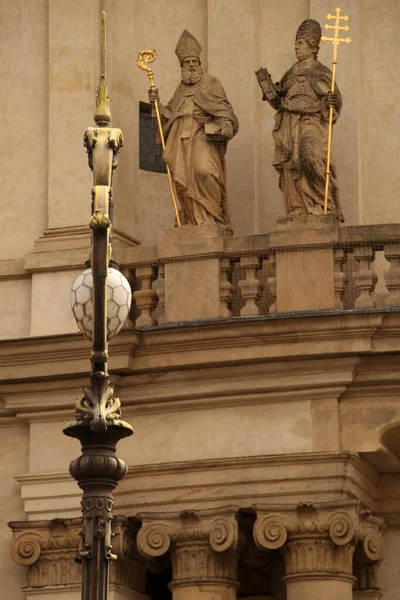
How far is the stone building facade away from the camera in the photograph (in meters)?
16.1

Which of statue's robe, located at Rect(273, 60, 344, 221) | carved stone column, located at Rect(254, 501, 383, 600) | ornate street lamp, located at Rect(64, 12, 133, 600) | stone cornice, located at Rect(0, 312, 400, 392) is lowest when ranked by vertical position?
ornate street lamp, located at Rect(64, 12, 133, 600)

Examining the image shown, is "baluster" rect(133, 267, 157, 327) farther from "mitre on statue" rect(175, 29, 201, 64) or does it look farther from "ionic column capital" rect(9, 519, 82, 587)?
"mitre on statue" rect(175, 29, 201, 64)

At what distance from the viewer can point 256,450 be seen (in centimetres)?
1631

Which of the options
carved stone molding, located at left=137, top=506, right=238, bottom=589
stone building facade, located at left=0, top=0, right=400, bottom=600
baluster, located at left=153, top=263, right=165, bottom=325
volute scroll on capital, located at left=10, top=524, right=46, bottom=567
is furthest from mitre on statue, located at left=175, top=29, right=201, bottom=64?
volute scroll on capital, located at left=10, top=524, right=46, bottom=567

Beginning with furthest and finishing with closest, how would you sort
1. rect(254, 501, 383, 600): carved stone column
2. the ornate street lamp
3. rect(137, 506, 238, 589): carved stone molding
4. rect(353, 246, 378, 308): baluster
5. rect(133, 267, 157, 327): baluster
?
rect(133, 267, 157, 327): baluster
rect(353, 246, 378, 308): baluster
rect(137, 506, 238, 589): carved stone molding
rect(254, 501, 383, 600): carved stone column
the ornate street lamp

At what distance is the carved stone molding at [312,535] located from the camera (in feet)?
52.1

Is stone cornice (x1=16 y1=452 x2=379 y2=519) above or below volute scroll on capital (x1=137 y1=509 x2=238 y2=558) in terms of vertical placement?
above

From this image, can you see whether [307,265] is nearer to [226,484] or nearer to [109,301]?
[226,484]

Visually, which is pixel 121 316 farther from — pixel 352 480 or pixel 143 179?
pixel 143 179

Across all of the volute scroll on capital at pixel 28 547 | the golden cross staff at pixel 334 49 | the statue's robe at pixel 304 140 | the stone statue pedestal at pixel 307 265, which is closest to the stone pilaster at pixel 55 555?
the volute scroll on capital at pixel 28 547

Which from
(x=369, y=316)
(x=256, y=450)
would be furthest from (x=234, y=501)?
(x=369, y=316)

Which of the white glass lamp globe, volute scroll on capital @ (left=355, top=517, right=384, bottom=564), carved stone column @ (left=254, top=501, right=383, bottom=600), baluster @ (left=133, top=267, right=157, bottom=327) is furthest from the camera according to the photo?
baluster @ (left=133, top=267, right=157, bottom=327)

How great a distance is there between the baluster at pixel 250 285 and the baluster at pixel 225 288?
3.9 inches

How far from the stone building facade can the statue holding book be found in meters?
0.30
